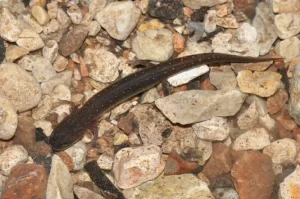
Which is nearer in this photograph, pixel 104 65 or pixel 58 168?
pixel 58 168

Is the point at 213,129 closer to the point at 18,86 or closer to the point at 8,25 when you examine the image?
the point at 18,86

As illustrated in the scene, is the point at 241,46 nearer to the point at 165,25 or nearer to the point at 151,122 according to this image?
the point at 165,25

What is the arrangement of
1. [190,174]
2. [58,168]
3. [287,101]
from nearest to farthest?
[58,168]
[190,174]
[287,101]

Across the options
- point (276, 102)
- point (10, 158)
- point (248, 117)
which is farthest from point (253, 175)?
point (10, 158)

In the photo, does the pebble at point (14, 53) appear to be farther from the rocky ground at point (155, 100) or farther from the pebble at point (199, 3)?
the pebble at point (199, 3)

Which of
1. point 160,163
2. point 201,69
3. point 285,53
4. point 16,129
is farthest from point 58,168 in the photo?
point 285,53

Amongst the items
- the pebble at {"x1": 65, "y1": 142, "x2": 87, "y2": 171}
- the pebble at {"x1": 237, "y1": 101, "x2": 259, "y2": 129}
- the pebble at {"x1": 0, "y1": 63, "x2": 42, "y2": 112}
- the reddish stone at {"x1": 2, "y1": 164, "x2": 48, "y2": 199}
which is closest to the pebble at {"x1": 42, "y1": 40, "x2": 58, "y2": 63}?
the pebble at {"x1": 0, "y1": 63, "x2": 42, "y2": 112}
